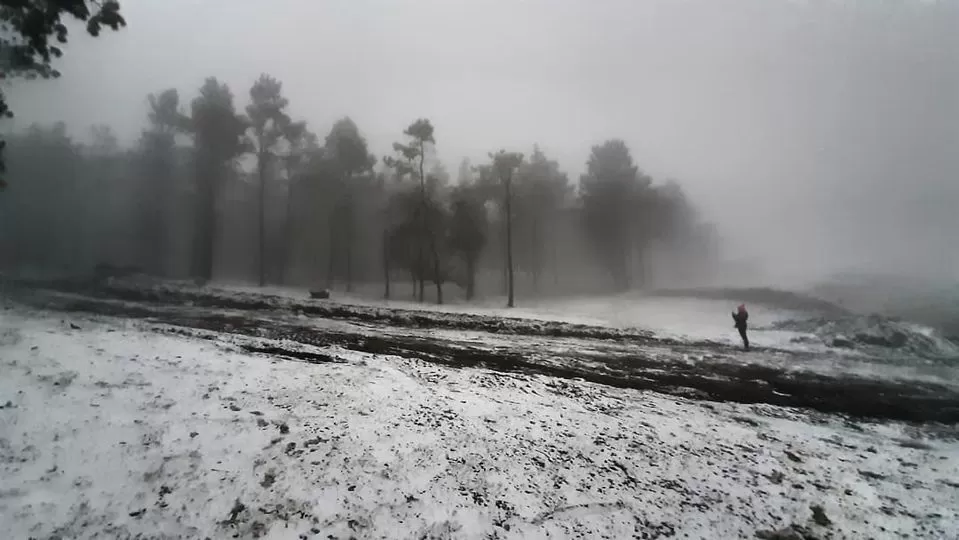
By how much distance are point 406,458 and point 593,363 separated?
6.73m

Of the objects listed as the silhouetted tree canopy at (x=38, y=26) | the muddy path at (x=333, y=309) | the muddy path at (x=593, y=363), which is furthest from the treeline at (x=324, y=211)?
the silhouetted tree canopy at (x=38, y=26)

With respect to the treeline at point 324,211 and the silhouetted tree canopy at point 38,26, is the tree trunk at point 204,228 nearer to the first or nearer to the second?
the treeline at point 324,211

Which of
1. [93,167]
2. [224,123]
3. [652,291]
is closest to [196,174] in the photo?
[224,123]

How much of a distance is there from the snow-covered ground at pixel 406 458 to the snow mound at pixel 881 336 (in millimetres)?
6764

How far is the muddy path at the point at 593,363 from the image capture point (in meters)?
9.02

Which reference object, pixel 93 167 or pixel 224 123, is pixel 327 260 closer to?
pixel 224 123

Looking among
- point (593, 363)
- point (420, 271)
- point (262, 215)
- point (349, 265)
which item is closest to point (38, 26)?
point (262, 215)

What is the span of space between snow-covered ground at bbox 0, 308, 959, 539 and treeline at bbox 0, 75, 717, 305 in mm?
9851

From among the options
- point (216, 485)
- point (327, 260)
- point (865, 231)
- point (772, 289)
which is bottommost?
point (216, 485)

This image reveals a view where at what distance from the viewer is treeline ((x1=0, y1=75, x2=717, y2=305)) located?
15898mm

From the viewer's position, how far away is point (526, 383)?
28.1ft

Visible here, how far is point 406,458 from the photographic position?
5.53 meters

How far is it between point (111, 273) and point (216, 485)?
51.3 ft

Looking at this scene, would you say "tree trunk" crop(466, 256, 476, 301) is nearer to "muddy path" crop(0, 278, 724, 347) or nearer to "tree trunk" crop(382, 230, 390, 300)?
"tree trunk" crop(382, 230, 390, 300)
